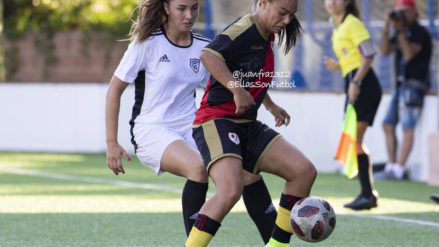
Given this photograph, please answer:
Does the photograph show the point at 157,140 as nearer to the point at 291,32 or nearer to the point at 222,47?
the point at 222,47

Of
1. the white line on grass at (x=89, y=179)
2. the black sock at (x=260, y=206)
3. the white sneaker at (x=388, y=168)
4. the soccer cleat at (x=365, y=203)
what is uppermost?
the black sock at (x=260, y=206)

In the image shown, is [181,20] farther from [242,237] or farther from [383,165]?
[383,165]

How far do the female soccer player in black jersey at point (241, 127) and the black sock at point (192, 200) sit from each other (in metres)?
0.27

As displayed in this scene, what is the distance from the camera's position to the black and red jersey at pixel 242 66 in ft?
12.0

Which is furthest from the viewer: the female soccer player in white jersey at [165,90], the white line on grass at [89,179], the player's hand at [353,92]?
the white line on grass at [89,179]

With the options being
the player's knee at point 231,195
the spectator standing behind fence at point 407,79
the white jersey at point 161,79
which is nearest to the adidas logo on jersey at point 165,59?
the white jersey at point 161,79

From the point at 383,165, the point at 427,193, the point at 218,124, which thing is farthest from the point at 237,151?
the point at 383,165

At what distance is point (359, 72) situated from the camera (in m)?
6.15

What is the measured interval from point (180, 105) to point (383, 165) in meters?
5.59

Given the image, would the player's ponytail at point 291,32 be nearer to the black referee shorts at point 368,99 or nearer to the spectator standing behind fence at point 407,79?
the black referee shorts at point 368,99

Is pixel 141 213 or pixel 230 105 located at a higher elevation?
pixel 230 105

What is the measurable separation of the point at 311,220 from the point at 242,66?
989 millimetres

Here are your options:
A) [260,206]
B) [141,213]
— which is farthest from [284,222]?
[141,213]

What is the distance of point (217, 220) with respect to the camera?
356 cm
